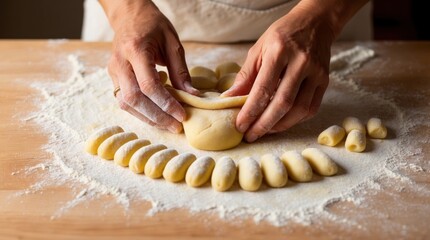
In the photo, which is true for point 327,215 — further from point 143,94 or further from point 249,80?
point 143,94

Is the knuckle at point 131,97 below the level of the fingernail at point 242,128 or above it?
above

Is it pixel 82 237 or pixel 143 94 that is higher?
pixel 143 94

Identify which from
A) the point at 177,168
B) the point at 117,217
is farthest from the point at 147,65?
the point at 117,217

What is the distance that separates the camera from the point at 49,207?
110 cm

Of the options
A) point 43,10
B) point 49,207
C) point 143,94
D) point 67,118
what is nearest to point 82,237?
point 49,207

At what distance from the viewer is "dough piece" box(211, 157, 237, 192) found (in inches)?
44.7

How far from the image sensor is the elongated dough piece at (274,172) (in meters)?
1.15

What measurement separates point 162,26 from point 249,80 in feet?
0.85

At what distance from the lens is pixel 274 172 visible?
45.4 inches

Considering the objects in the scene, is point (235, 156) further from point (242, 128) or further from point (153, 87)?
point (153, 87)

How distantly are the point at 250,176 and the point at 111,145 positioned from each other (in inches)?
13.0

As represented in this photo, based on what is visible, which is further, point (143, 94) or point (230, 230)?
point (143, 94)

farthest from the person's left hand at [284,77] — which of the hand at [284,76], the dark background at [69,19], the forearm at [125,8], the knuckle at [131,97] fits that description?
the dark background at [69,19]

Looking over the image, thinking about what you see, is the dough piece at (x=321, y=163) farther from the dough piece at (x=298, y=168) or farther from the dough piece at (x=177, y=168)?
the dough piece at (x=177, y=168)
